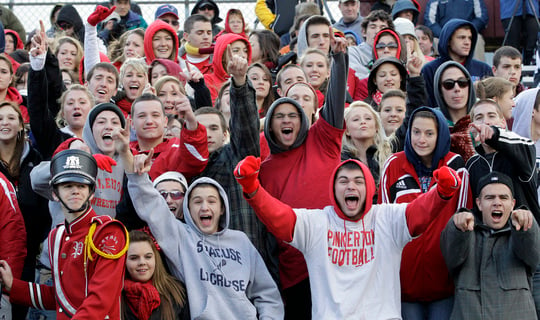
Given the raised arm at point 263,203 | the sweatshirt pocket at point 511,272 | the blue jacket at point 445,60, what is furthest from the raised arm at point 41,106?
the sweatshirt pocket at point 511,272

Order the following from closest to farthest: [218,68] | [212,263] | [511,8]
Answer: [212,263] < [218,68] < [511,8]

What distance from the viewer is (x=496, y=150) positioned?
287 inches

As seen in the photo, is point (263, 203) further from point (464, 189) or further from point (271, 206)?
point (464, 189)

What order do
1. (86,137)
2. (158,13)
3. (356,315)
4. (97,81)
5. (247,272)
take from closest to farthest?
1. (356,315)
2. (247,272)
3. (86,137)
4. (97,81)
5. (158,13)

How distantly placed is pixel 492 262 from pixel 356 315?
3.46 ft

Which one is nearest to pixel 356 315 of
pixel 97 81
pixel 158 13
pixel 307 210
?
pixel 307 210

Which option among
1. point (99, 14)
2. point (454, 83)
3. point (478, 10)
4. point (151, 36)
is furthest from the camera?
point (478, 10)

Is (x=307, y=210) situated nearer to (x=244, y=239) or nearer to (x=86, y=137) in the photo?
(x=244, y=239)

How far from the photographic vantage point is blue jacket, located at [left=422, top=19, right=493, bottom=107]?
9.66 meters

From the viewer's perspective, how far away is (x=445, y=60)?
33.4ft

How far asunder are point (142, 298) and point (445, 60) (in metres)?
4.68

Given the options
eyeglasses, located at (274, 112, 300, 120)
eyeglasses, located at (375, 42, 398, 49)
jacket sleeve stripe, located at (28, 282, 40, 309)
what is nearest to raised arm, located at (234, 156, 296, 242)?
eyeglasses, located at (274, 112, 300, 120)

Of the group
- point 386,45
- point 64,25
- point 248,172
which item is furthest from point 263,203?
point 64,25

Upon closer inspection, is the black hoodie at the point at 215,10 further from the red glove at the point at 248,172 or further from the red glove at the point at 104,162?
the red glove at the point at 248,172
